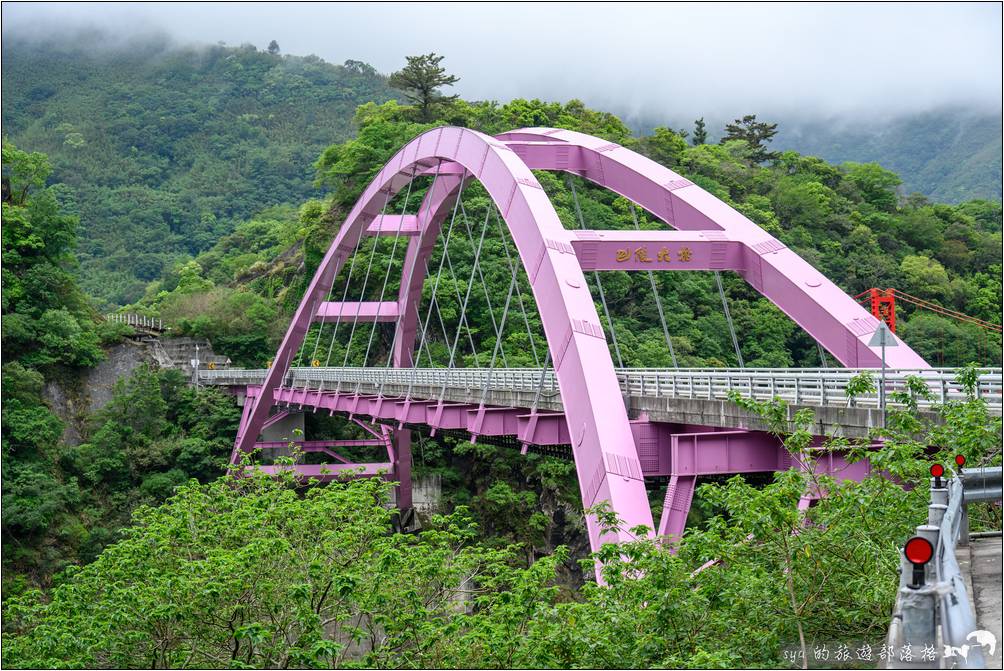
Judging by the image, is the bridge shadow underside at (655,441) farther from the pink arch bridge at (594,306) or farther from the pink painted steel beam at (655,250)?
the pink painted steel beam at (655,250)

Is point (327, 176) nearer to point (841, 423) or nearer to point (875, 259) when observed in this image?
point (875, 259)

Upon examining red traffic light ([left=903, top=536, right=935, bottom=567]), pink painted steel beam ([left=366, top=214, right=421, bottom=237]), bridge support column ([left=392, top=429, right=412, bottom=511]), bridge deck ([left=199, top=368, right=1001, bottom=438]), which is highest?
pink painted steel beam ([left=366, top=214, right=421, bottom=237])

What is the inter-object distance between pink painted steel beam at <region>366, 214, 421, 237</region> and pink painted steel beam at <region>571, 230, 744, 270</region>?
18967mm

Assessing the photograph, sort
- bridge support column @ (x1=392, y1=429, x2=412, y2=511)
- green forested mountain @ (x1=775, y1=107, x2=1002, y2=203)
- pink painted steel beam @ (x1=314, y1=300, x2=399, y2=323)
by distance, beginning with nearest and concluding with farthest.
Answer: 1. bridge support column @ (x1=392, y1=429, x2=412, y2=511)
2. pink painted steel beam @ (x1=314, y1=300, x2=399, y2=323)
3. green forested mountain @ (x1=775, y1=107, x2=1002, y2=203)

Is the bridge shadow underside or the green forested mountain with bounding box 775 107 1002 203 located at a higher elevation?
the green forested mountain with bounding box 775 107 1002 203

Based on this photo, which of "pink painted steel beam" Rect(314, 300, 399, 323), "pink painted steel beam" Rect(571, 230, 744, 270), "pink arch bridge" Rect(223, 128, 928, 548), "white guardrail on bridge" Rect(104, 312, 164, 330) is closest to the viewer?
"pink arch bridge" Rect(223, 128, 928, 548)

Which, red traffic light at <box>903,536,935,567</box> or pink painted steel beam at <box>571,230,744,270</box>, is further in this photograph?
pink painted steel beam at <box>571,230,744,270</box>

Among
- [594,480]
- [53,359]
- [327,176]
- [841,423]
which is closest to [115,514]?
[53,359]

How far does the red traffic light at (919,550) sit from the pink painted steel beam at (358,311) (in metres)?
37.5

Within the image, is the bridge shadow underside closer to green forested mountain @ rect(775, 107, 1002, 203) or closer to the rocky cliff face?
the rocky cliff face

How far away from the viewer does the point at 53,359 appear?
1746 inches

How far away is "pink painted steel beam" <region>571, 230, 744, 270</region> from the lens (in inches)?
704

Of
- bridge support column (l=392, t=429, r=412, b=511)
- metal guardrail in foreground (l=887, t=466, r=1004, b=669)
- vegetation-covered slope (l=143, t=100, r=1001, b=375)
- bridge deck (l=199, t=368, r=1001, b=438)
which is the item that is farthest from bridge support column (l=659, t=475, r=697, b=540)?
bridge support column (l=392, t=429, r=412, b=511)

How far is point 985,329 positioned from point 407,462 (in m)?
26.8
